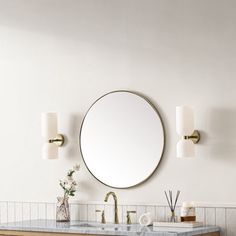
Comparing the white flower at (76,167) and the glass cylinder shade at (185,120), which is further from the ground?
the glass cylinder shade at (185,120)

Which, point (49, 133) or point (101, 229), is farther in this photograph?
point (49, 133)

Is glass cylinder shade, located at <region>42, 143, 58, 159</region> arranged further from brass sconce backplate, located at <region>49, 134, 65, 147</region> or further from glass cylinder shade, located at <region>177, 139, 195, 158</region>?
glass cylinder shade, located at <region>177, 139, 195, 158</region>

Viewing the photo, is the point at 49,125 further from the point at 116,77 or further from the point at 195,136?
the point at 195,136

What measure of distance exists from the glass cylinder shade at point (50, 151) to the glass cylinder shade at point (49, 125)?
62mm

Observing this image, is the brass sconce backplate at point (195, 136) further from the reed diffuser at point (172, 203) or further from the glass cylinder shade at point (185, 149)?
the reed diffuser at point (172, 203)

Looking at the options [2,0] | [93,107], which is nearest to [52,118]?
[93,107]

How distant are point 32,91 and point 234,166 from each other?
6.13 ft

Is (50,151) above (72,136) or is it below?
below

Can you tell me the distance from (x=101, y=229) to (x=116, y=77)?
122 centimetres

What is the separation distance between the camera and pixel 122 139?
5.41 m

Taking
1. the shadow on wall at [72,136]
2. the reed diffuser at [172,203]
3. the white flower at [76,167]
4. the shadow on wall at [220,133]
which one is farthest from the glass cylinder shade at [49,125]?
the shadow on wall at [220,133]

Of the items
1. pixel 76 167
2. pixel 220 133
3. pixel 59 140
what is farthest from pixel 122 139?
pixel 220 133

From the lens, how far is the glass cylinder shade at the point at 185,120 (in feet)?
16.4

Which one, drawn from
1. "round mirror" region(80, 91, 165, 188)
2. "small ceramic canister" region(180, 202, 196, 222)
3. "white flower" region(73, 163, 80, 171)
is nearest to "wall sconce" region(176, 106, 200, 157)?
"round mirror" region(80, 91, 165, 188)
